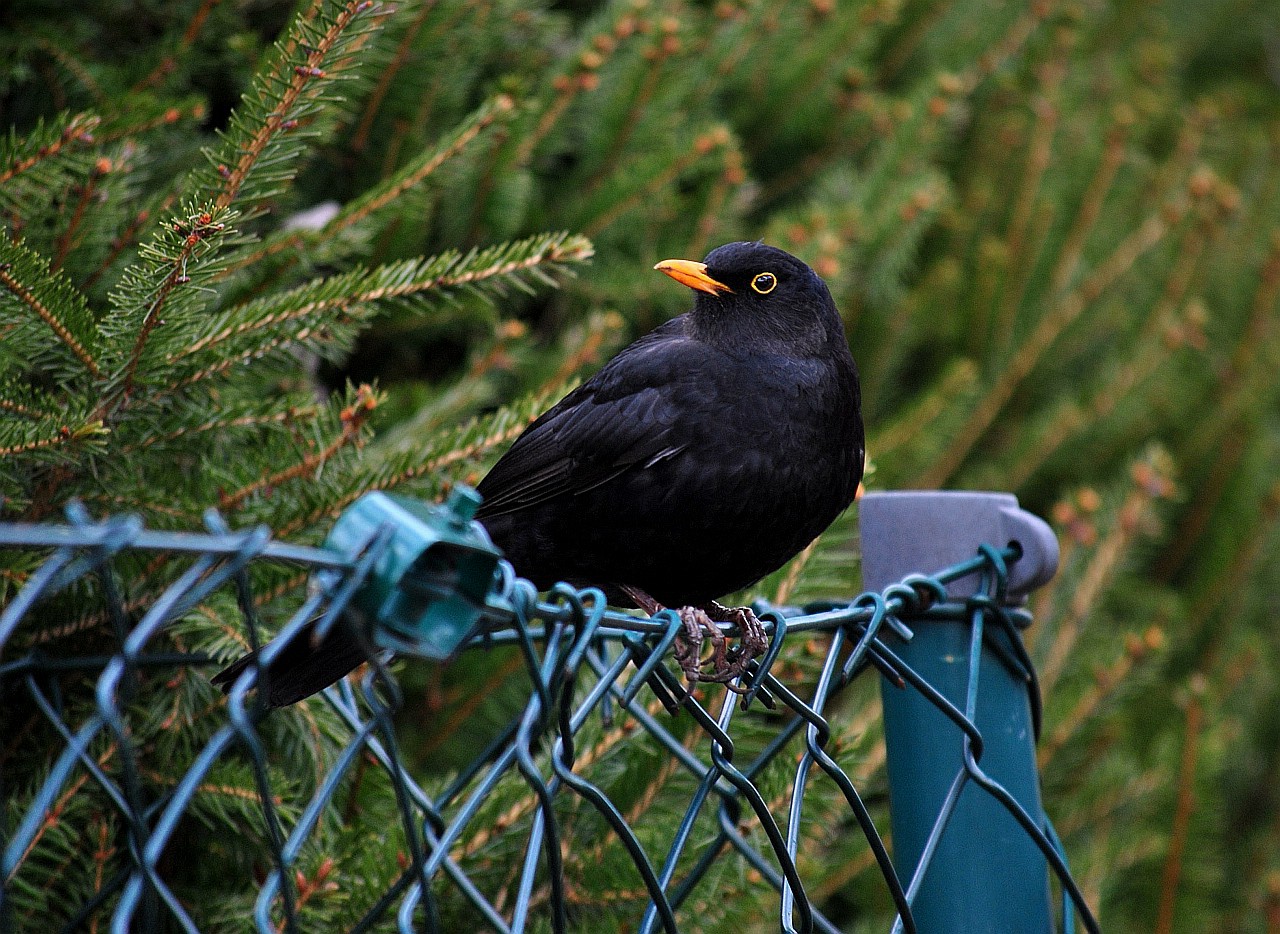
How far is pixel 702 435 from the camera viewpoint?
237 cm

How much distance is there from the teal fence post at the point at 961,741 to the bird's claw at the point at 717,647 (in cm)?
28

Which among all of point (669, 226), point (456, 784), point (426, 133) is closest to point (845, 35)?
point (669, 226)

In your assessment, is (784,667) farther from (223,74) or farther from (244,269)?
(223,74)

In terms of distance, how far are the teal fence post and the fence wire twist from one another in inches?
1.3

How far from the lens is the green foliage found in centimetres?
186

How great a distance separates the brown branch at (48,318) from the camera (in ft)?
5.32

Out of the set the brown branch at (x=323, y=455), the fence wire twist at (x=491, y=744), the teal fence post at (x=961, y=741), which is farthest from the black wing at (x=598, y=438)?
the teal fence post at (x=961, y=741)

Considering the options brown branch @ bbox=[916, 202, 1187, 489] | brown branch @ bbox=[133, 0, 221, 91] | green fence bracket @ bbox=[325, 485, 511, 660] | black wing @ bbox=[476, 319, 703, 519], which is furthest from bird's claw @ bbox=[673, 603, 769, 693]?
brown branch @ bbox=[133, 0, 221, 91]

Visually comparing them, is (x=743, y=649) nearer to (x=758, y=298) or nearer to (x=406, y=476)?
(x=406, y=476)

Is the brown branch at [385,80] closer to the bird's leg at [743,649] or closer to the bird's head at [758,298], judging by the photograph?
the bird's head at [758,298]

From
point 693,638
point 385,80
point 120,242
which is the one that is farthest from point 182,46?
point 693,638

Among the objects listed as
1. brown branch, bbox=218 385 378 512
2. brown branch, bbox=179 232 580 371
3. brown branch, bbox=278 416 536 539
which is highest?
brown branch, bbox=179 232 580 371

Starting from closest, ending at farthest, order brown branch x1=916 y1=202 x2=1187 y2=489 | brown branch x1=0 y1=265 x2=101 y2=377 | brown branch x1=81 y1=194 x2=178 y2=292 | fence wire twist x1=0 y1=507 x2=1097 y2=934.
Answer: fence wire twist x1=0 y1=507 x2=1097 y2=934
brown branch x1=0 y1=265 x2=101 y2=377
brown branch x1=81 y1=194 x2=178 y2=292
brown branch x1=916 y1=202 x2=1187 y2=489

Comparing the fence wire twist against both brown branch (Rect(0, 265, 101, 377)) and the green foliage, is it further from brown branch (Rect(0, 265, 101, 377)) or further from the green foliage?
brown branch (Rect(0, 265, 101, 377))
